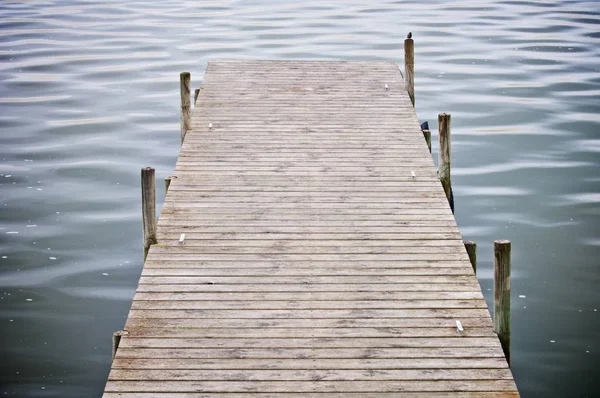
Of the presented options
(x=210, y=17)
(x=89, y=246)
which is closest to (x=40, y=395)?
(x=89, y=246)

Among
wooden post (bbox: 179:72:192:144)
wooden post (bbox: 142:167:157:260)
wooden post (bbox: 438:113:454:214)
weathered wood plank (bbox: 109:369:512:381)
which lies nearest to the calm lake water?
wooden post (bbox: 438:113:454:214)

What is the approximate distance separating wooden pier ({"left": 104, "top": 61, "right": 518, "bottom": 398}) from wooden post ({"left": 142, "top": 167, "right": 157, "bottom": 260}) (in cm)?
16

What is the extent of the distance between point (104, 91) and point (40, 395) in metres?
15.0

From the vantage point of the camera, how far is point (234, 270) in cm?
1103

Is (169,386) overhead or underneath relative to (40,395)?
overhead

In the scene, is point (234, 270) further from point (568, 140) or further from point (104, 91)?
point (104, 91)

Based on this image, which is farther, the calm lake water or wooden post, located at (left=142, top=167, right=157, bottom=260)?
the calm lake water

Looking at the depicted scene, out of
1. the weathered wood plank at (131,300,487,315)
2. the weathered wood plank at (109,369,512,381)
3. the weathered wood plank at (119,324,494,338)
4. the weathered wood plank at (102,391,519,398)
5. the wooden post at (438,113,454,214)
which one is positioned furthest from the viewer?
the wooden post at (438,113,454,214)

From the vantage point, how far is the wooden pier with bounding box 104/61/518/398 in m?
9.11

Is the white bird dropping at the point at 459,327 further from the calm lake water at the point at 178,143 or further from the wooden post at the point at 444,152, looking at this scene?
the wooden post at the point at 444,152

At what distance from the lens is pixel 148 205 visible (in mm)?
11344

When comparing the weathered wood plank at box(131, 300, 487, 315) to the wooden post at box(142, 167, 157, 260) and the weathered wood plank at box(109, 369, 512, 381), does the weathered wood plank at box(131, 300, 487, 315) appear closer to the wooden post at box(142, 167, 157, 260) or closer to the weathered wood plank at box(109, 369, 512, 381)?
the weathered wood plank at box(109, 369, 512, 381)

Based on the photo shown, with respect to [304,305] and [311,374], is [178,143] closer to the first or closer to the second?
[304,305]

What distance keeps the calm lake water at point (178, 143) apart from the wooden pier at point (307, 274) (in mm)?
1874
